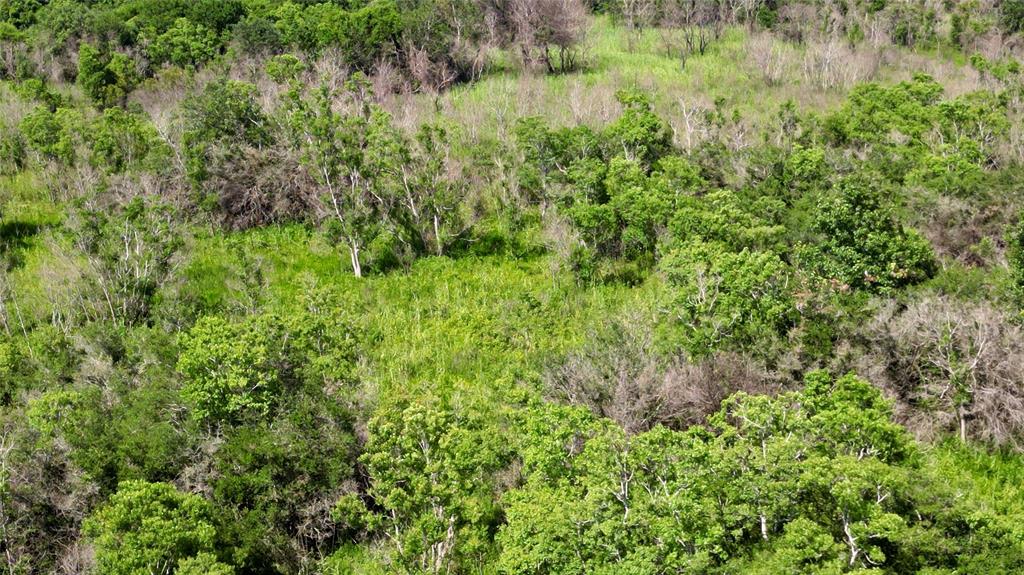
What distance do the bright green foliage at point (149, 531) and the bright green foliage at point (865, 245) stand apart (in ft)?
68.1

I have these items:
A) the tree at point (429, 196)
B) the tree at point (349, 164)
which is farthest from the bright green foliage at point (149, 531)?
the tree at point (429, 196)

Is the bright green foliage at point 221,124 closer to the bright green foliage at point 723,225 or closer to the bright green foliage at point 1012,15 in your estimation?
the bright green foliage at point 723,225

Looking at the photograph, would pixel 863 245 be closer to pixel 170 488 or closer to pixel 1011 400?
pixel 1011 400

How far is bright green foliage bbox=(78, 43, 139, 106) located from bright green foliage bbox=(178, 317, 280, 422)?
3400 cm

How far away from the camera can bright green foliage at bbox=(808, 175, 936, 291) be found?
2898cm

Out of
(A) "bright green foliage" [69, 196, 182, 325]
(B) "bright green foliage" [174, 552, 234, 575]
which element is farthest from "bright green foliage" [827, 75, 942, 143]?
(B) "bright green foliage" [174, 552, 234, 575]

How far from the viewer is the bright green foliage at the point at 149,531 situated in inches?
797

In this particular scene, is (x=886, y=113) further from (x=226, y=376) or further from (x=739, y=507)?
(x=226, y=376)

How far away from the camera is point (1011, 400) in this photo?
83.2ft

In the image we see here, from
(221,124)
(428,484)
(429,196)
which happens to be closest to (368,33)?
(221,124)

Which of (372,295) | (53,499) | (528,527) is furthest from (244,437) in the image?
(372,295)

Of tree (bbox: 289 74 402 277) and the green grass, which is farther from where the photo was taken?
tree (bbox: 289 74 402 277)

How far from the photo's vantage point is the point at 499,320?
1326 inches

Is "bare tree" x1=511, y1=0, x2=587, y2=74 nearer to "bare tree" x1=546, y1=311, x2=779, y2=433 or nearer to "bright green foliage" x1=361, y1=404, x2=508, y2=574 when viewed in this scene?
"bare tree" x1=546, y1=311, x2=779, y2=433
